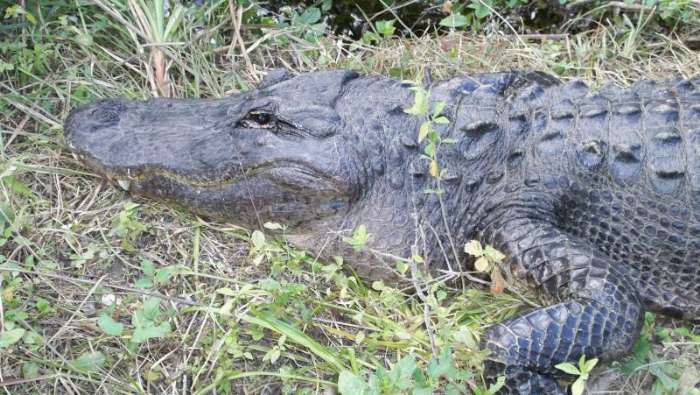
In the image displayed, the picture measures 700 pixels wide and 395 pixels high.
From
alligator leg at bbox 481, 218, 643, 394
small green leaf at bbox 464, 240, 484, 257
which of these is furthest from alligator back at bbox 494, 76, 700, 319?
small green leaf at bbox 464, 240, 484, 257

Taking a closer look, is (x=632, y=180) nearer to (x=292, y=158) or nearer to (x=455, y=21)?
(x=292, y=158)

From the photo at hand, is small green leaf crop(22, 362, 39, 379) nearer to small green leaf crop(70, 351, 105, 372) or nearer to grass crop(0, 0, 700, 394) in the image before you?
grass crop(0, 0, 700, 394)

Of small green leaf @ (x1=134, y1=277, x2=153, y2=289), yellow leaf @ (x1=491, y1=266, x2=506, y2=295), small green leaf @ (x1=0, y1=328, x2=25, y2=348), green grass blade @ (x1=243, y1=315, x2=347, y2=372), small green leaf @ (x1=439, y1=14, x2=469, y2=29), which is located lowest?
green grass blade @ (x1=243, y1=315, x2=347, y2=372)

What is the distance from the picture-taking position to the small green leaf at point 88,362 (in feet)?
8.30

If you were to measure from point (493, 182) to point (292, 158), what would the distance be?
2.61 feet

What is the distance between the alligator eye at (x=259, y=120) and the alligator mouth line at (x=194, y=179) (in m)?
0.19

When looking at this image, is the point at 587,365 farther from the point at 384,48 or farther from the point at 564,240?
the point at 384,48

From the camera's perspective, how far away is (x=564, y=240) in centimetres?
289

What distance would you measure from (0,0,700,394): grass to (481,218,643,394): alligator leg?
0.42ft

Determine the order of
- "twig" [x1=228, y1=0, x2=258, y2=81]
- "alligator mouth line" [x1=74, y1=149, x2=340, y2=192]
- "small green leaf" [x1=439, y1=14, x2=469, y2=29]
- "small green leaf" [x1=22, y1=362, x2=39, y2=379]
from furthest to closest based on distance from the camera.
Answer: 1. "small green leaf" [x1=439, y1=14, x2=469, y2=29]
2. "twig" [x1=228, y1=0, x2=258, y2=81]
3. "alligator mouth line" [x1=74, y1=149, x2=340, y2=192]
4. "small green leaf" [x1=22, y1=362, x2=39, y2=379]

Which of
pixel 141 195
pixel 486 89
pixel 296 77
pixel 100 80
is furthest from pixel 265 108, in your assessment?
pixel 100 80

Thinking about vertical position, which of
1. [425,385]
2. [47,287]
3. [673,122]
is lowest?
[47,287]

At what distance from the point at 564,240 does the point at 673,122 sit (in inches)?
25.1

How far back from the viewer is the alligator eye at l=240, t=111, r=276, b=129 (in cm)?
326
